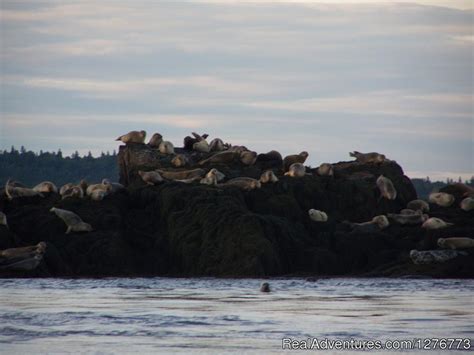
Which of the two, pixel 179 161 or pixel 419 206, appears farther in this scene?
pixel 179 161

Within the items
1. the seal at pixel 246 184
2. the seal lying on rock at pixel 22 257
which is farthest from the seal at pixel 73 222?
the seal at pixel 246 184

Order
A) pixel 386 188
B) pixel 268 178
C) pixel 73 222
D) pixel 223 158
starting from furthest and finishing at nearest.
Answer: pixel 223 158 < pixel 386 188 < pixel 268 178 < pixel 73 222

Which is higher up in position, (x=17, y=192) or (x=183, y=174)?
(x=183, y=174)

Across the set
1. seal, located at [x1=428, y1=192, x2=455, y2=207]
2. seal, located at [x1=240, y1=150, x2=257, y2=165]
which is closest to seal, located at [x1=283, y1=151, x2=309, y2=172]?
seal, located at [x1=240, y1=150, x2=257, y2=165]

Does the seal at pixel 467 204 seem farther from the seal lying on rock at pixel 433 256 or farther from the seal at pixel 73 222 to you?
the seal at pixel 73 222

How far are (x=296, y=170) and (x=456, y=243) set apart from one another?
7580 millimetres

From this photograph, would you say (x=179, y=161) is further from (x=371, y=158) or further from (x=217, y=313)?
(x=217, y=313)

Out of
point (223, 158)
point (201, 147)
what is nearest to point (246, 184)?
point (223, 158)

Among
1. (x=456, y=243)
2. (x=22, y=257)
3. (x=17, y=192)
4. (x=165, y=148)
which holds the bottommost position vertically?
(x=22, y=257)

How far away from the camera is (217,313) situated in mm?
28609

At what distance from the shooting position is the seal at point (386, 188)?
146 ft

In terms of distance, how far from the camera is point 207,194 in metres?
41.7

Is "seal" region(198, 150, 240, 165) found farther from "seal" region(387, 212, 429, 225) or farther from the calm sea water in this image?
the calm sea water

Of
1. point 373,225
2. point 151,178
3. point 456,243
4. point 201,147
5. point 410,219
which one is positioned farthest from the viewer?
point 201,147
